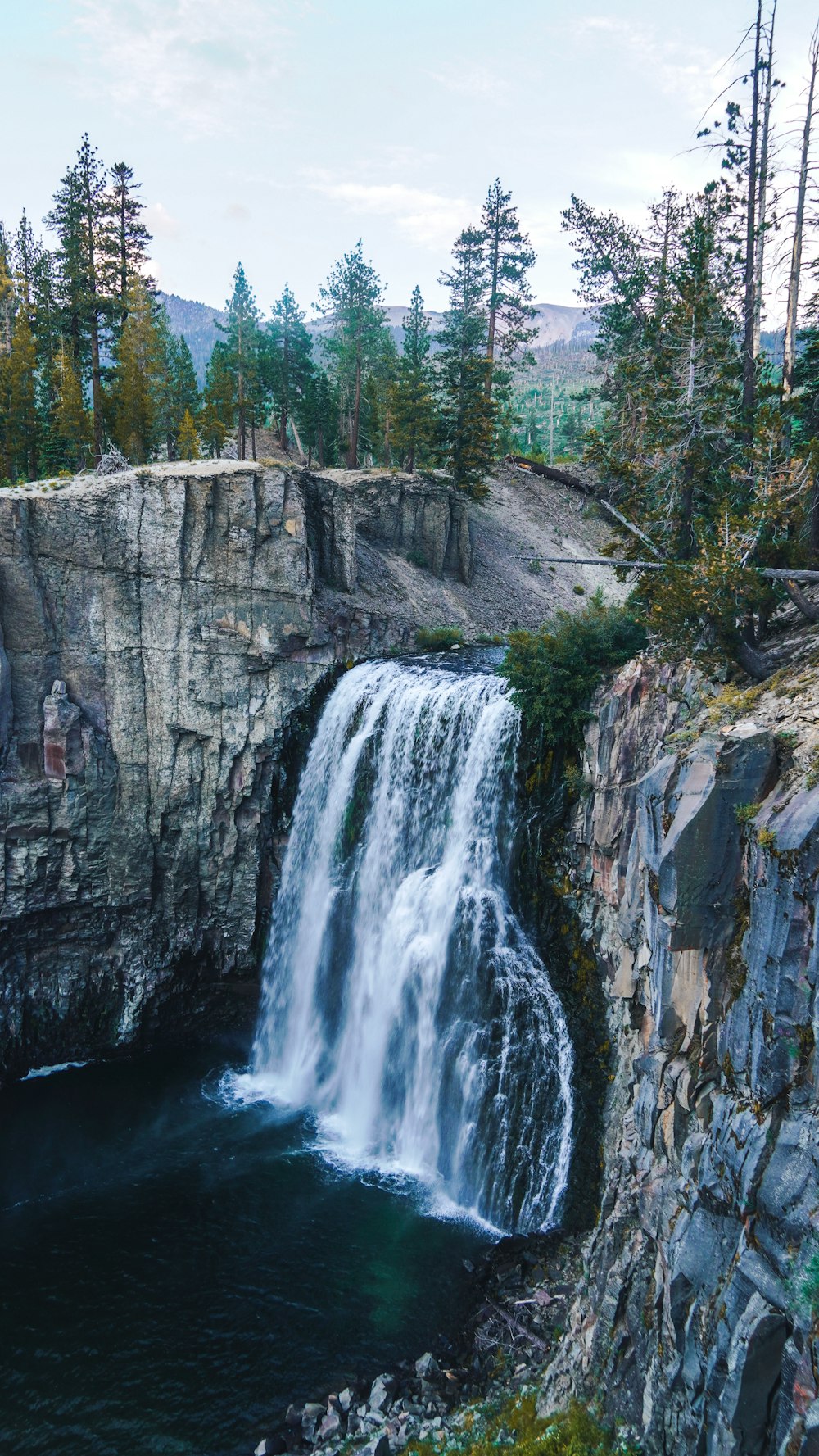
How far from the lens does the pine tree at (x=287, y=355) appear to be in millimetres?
43719

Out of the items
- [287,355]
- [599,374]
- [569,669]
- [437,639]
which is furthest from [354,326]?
[569,669]

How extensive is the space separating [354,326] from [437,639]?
22.8 m

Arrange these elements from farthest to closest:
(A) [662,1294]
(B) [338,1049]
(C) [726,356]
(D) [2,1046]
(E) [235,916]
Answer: (E) [235,916] < (D) [2,1046] < (B) [338,1049] < (C) [726,356] < (A) [662,1294]

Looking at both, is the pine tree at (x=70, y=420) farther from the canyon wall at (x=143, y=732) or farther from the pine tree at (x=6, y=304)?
the canyon wall at (x=143, y=732)

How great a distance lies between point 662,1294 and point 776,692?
7832 mm

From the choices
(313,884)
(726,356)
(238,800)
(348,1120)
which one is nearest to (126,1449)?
(348,1120)

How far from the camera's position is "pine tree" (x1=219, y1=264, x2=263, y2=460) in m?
42.1

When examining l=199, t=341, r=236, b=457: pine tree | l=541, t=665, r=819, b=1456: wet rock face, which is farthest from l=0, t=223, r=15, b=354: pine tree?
l=541, t=665, r=819, b=1456: wet rock face

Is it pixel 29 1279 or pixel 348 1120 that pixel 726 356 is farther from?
pixel 29 1279

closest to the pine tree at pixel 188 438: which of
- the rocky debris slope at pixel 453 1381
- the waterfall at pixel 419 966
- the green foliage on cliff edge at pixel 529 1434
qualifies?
the waterfall at pixel 419 966

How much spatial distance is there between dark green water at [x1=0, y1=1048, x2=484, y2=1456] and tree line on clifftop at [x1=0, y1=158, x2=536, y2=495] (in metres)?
26.1

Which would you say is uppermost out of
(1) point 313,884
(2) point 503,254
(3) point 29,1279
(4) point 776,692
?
(2) point 503,254

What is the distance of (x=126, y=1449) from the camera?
513 inches

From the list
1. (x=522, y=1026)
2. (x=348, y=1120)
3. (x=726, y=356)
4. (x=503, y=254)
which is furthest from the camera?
(x=503, y=254)
